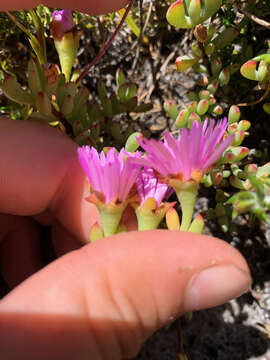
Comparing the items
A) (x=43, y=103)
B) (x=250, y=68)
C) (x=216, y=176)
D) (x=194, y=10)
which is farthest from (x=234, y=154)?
(x=43, y=103)

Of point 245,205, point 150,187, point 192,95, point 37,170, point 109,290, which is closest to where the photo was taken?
point 245,205

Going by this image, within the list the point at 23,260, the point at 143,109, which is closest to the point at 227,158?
the point at 143,109

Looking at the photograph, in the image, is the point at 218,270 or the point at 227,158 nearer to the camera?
the point at 218,270

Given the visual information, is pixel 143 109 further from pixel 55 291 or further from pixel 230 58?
pixel 55 291

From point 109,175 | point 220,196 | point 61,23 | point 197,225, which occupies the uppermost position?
point 61,23

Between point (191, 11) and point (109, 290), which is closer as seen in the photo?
point (109, 290)

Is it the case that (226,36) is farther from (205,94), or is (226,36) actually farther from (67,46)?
(67,46)

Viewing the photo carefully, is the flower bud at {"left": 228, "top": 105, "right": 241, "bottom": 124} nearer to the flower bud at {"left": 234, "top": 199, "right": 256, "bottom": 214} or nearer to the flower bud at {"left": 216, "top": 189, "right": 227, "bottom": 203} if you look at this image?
the flower bud at {"left": 216, "top": 189, "right": 227, "bottom": 203}
